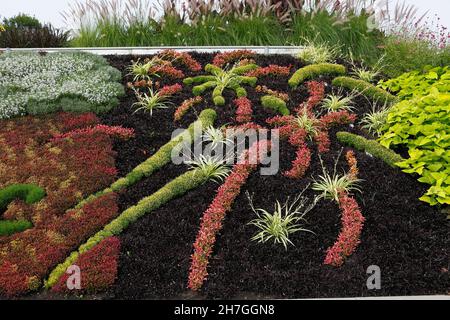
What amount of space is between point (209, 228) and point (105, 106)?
403 centimetres

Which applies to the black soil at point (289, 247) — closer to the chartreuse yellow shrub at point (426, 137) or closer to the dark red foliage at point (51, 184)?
the chartreuse yellow shrub at point (426, 137)

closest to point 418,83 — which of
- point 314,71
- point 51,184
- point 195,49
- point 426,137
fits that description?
point 314,71

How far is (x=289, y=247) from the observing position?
718 centimetres

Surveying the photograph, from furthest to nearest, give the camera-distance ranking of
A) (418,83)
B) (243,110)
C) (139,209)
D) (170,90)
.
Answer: (418,83)
(170,90)
(243,110)
(139,209)

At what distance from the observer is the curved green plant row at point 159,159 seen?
27.3 feet

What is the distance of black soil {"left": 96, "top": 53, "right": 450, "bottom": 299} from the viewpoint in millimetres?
6645

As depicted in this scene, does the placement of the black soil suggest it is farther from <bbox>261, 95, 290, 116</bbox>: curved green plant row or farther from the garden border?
the garden border

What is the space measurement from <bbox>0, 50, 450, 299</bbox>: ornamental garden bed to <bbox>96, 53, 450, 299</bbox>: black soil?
20 mm

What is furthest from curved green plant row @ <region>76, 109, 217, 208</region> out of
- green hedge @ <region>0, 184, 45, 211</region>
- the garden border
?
the garden border

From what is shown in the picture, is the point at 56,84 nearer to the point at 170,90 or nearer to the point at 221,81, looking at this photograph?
the point at 170,90

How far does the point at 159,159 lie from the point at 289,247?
2653mm

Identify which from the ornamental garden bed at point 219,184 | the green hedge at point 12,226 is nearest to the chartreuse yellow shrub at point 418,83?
the ornamental garden bed at point 219,184

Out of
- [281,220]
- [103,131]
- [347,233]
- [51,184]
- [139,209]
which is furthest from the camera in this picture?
[103,131]

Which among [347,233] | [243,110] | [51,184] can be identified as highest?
[243,110]
